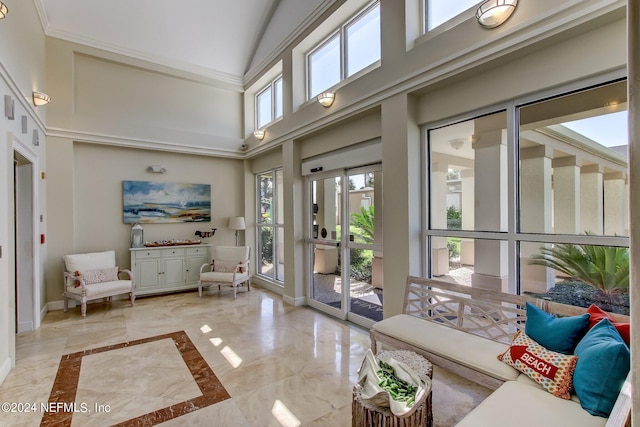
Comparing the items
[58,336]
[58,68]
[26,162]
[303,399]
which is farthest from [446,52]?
[58,68]

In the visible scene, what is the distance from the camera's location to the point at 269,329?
3.99 meters

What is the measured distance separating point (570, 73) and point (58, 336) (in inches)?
229

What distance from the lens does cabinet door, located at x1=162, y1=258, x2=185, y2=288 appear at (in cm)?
570

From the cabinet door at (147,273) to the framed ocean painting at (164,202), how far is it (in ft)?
2.51

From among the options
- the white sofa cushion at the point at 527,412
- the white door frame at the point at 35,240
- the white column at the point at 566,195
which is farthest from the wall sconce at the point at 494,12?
the white door frame at the point at 35,240

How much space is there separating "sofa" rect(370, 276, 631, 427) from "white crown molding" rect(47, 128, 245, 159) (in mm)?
4868

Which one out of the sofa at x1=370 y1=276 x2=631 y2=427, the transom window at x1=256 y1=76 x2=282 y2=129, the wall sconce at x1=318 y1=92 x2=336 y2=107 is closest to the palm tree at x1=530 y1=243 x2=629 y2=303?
the sofa at x1=370 y1=276 x2=631 y2=427

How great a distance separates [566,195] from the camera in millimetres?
2381

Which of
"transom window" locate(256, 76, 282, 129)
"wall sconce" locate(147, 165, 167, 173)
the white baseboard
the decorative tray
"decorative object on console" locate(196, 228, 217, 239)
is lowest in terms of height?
the white baseboard

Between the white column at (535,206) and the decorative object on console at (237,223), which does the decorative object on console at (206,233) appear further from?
the white column at (535,206)

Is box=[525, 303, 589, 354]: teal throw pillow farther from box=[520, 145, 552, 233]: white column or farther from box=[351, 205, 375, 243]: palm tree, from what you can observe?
box=[351, 205, 375, 243]: palm tree

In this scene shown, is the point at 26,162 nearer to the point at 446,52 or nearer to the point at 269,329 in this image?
the point at 269,329

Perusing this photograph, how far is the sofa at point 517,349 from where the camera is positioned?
1521mm

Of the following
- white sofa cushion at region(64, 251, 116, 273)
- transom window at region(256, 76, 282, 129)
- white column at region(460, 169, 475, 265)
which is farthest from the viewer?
transom window at region(256, 76, 282, 129)
